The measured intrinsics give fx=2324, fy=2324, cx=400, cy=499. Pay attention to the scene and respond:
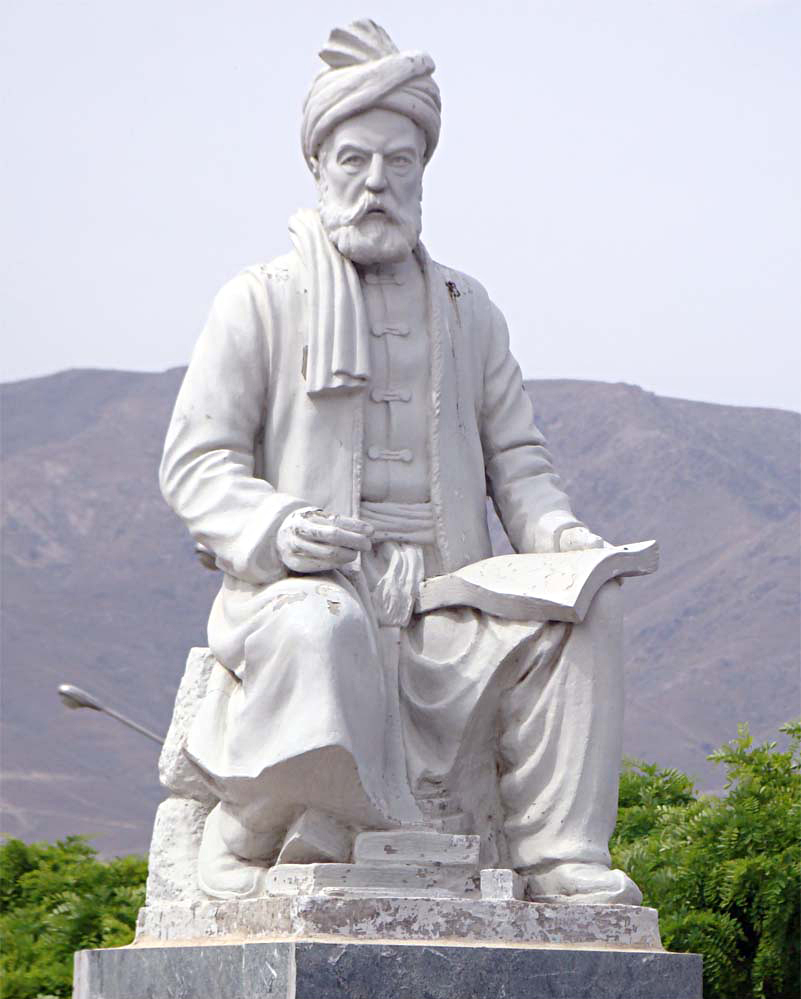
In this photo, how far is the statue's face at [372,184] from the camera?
7297mm

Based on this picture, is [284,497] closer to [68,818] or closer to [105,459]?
[68,818]

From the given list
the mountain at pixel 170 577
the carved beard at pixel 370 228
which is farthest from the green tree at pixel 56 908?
the mountain at pixel 170 577

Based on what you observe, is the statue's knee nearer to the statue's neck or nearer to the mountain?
the statue's neck

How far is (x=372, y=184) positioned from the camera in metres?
7.27

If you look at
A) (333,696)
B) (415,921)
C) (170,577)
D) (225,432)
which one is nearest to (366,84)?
(225,432)

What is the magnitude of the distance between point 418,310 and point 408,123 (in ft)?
1.96

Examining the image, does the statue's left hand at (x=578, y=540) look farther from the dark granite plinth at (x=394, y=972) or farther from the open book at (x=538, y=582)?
the dark granite plinth at (x=394, y=972)

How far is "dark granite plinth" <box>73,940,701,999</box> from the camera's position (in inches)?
240

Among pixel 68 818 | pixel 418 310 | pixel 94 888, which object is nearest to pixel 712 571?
pixel 68 818

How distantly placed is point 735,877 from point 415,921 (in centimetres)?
327

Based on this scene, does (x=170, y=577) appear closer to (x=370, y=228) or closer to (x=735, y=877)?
(x=735, y=877)

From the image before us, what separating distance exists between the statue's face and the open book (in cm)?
109

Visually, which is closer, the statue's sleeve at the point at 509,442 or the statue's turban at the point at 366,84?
the statue's turban at the point at 366,84

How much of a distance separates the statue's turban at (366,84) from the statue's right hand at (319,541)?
4.39 ft
